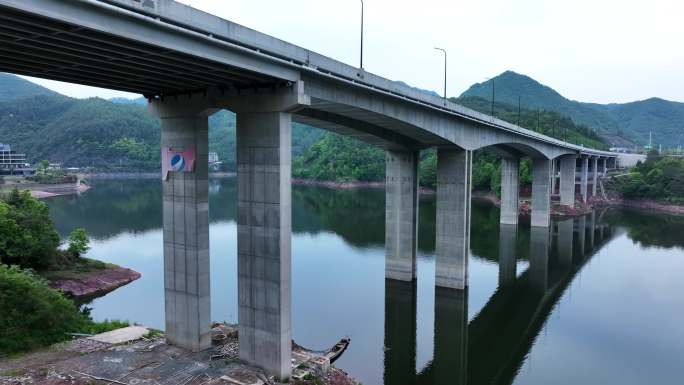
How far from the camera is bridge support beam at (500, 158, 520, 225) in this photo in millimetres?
61656

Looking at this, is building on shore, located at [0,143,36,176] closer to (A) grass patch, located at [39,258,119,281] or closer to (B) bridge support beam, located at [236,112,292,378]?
(A) grass patch, located at [39,258,119,281]

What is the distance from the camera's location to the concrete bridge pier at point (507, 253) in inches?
1566

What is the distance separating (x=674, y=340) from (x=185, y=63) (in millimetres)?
29151

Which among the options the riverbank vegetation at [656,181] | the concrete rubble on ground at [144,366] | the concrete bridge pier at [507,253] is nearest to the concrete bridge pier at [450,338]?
the concrete rubble on ground at [144,366]

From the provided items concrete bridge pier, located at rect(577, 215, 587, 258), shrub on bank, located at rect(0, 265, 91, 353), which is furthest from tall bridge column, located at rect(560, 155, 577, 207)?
shrub on bank, located at rect(0, 265, 91, 353)

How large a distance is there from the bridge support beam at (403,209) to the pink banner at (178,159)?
18464mm

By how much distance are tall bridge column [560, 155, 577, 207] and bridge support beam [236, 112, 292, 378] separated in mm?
69039

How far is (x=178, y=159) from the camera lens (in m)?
19.8

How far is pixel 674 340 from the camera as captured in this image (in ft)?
88.9

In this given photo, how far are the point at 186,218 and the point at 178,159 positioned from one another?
244 cm

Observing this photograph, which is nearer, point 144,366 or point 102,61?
point 102,61

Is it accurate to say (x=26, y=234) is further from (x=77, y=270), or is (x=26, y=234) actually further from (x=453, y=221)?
(x=453, y=221)

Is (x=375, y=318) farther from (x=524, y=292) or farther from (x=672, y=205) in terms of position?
(x=672, y=205)

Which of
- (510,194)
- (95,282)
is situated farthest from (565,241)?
(95,282)
